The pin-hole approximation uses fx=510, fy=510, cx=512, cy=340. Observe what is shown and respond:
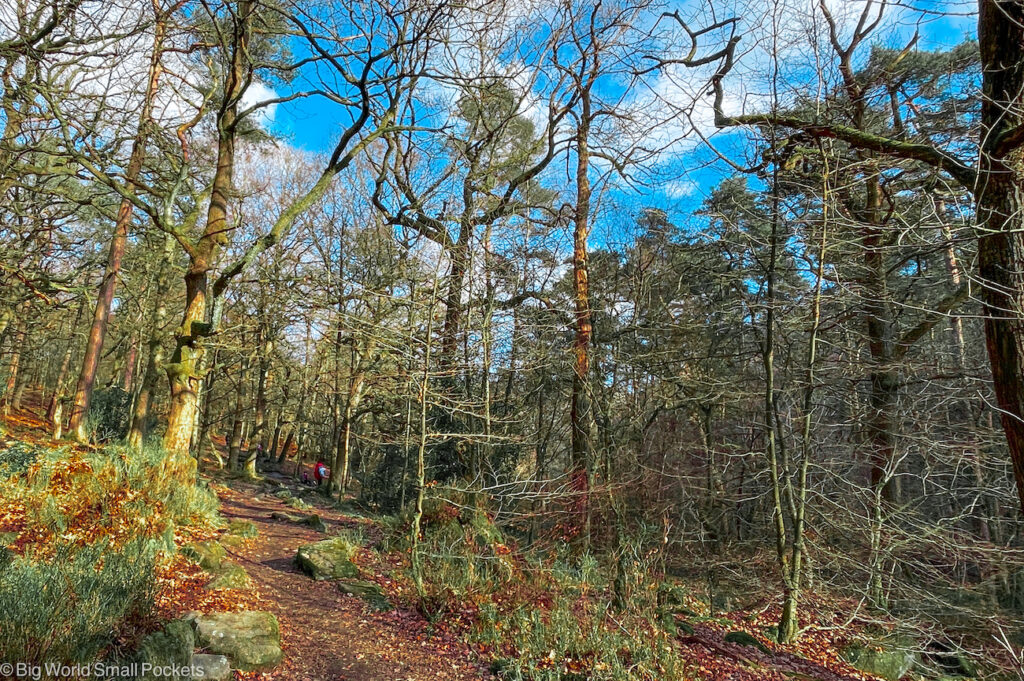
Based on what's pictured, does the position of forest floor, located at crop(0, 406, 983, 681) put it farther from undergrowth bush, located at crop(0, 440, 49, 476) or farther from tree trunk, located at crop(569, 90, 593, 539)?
tree trunk, located at crop(569, 90, 593, 539)

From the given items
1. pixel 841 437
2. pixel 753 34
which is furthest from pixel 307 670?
pixel 841 437

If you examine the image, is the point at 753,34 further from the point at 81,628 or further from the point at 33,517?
the point at 33,517

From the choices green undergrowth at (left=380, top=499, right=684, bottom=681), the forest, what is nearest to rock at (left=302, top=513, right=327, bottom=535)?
the forest

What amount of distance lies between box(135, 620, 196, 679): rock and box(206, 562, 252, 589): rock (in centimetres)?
146

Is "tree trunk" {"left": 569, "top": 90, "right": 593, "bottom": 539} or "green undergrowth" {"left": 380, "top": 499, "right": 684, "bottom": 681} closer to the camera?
"green undergrowth" {"left": 380, "top": 499, "right": 684, "bottom": 681}

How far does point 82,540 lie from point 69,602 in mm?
A: 1773

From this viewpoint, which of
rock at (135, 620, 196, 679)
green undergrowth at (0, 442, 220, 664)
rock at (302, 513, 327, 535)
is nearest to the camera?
green undergrowth at (0, 442, 220, 664)

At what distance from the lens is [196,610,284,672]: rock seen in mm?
3859

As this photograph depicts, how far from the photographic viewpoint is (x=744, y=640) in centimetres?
670

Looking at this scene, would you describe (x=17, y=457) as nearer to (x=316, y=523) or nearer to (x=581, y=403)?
(x=316, y=523)

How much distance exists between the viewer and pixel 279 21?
25.7ft

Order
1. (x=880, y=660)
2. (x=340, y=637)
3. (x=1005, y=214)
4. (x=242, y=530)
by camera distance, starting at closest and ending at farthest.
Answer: (x=1005, y=214)
(x=340, y=637)
(x=880, y=660)
(x=242, y=530)

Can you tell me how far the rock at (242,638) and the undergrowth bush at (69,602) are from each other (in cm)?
48

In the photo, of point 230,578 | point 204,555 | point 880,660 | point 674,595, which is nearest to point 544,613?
point 230,578
